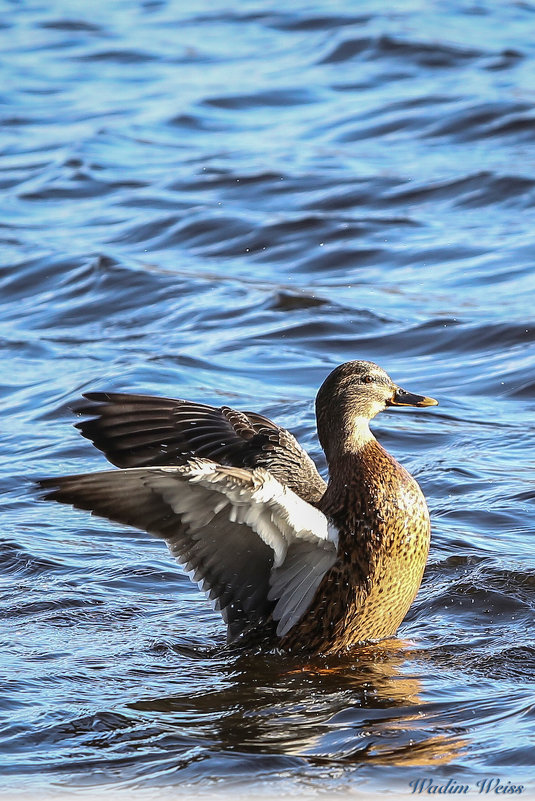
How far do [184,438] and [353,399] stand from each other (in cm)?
80

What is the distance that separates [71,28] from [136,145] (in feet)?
17.3

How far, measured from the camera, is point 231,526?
17.1ft

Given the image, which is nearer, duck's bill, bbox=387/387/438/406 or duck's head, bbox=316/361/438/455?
duck's head, bbox=316/361/438/455

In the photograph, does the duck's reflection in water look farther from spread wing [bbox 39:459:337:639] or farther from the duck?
spread wing [bbox 39:459:337:639]

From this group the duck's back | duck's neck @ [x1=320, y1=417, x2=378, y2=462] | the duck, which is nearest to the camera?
the duck

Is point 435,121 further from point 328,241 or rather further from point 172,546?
point 172,546

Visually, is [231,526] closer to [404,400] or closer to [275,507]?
[275,507]

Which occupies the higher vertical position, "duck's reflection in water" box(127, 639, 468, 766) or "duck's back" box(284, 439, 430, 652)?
"duck's back" box(284, 439, 430, 652)

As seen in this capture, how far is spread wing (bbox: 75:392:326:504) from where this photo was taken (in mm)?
5992

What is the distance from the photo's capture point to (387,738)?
483 centimetres

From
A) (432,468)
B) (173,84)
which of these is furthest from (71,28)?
(432,468)
